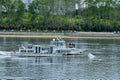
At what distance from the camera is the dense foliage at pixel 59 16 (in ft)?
591

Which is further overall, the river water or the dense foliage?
the dense foliage

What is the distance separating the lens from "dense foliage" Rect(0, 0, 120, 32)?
180 metres

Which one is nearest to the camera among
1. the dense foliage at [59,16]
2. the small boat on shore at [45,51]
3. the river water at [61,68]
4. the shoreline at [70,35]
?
the river water at [61,68]

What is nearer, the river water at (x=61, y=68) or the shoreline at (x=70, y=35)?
the river water at (x=61, y=68)

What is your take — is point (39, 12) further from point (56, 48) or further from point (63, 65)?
point (63, 65)

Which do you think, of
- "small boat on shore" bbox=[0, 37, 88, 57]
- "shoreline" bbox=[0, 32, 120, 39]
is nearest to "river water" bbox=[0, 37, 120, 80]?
"small boat on shore" bbox=[0, 37, 88, 57]

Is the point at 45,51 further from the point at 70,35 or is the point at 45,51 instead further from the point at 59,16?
the point at 59,16

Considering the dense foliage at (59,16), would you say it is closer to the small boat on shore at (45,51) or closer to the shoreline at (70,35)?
the shoreline at (70,35)

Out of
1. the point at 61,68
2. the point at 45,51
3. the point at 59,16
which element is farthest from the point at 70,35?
the point at 61,68

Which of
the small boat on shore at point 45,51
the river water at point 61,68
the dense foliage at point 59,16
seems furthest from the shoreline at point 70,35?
the river water at point 61,68

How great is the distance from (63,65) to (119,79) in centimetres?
1576

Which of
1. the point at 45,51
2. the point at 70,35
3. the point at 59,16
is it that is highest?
the point at 45,51

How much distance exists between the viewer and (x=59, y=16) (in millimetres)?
187875

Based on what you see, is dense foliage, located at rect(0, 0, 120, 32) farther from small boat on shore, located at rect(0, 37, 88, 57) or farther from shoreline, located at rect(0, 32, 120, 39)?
small boat on shore, located at rect(0, 37, 88, 57)
